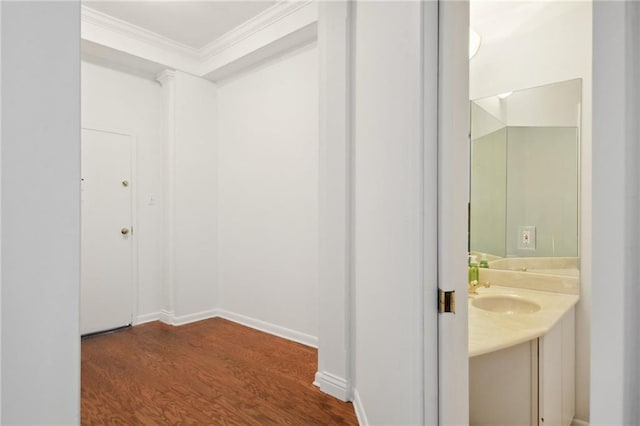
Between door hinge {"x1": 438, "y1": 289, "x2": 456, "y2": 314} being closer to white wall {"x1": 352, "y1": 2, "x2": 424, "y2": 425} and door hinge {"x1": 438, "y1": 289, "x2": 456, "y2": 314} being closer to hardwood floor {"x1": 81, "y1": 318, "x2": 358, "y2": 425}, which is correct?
white wall {"x1": 352, "y1": 2, "x2": 424, "y2": 425}

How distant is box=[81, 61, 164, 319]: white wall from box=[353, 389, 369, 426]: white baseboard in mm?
2672

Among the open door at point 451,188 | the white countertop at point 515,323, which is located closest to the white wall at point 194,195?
the white countertop at point 515,323

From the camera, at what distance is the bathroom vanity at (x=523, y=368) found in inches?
66.2

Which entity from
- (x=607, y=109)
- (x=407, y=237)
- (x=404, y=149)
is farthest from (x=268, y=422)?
(x=607, y=109)

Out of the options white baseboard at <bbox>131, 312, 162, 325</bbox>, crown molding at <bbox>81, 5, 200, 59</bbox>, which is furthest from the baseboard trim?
crown molding at <bbox>81, 5, 200, 59</bbox>

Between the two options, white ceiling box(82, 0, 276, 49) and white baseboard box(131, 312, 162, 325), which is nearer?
white ceiling box(82, 0, 276, 49)

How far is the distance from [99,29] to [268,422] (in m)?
3.41

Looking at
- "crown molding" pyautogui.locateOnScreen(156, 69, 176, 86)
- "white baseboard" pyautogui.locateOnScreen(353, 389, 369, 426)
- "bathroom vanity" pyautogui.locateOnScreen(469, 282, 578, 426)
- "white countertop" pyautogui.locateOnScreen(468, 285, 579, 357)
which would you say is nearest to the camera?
"white countertop" pyautogui.locateOnScreen(468, 285, 579, 357)

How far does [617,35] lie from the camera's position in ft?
2.18

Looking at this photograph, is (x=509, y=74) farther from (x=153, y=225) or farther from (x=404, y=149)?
(x=153, y=225)

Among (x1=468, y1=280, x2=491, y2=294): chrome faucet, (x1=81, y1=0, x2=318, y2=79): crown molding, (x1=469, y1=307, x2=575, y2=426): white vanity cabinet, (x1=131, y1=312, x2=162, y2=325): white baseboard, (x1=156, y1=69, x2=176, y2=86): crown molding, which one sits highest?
(x1=81, y1=0, x2=318, y2=79): crown molding

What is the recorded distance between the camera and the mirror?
2234 millimetres

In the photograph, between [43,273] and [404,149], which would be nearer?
[43,273]

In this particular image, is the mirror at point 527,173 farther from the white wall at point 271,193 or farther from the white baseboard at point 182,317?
the white baseboard at point 182,317
